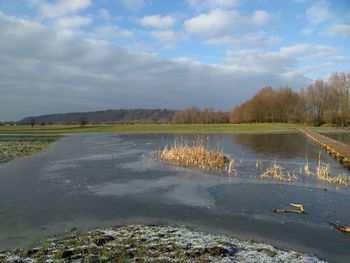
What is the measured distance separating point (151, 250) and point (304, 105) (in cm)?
8697

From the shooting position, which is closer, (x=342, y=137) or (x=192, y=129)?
(x=342, y=137)

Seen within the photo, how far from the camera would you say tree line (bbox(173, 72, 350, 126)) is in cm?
7875

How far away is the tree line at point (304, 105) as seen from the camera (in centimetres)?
7875

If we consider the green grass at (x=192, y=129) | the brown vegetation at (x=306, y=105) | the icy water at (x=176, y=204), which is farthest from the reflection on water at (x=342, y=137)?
the brown vegetation at (x=306, y=105)

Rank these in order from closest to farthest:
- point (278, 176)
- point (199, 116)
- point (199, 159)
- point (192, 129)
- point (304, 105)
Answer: point (278, 176) < point (199, 159) < point (192, 129) < point (304, 105) < point (199, 116)

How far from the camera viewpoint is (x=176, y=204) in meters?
10.5

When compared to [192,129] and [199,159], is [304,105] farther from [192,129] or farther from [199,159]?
[199,159]

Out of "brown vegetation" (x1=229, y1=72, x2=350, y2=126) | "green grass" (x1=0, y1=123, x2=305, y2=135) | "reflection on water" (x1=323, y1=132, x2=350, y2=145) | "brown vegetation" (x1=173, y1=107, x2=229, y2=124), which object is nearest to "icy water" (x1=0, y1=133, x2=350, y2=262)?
"reflection on water" (x1=323, y1=132, x2=350, y2=145)

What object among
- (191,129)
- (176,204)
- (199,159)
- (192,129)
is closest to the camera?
(176,204)

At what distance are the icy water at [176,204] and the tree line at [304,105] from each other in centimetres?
6811

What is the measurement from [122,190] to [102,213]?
3213 mm

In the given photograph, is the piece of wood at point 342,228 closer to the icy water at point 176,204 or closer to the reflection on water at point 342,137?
the icy water at point 176,204

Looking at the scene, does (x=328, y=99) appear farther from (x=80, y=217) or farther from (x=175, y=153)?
(x=80, y=217)

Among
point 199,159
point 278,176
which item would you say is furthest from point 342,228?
point 199,159
